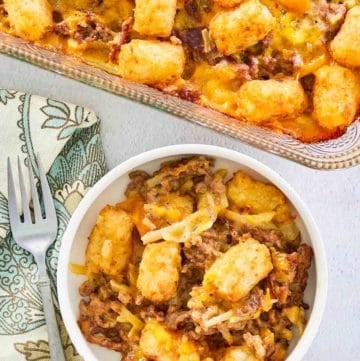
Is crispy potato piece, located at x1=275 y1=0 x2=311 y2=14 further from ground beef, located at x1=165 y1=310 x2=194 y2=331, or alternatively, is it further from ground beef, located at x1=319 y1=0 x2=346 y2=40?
ground beef, located at x1=165 y1=310 x2=194 y2=331

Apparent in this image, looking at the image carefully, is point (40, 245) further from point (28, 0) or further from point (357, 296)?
point (357, 296)

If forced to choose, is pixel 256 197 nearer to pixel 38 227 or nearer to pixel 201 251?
pixel 201 251

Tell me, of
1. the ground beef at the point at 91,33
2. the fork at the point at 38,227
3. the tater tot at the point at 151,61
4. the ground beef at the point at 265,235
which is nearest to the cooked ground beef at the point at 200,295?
the ground beef at the point at 265,235

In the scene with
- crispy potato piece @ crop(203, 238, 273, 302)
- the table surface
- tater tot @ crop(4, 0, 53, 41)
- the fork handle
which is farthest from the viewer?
the table surface

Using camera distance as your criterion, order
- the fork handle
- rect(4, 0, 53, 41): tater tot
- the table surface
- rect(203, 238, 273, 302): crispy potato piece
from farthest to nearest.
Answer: the table surface → the fork handle → rect(4, 0, 53, 41): tater tot → rect(203, 238, 273, 302): crispy potato piece

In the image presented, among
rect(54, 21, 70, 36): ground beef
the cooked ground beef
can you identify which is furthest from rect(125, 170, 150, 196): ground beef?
rect(54, 21, 70, 36): ground beef

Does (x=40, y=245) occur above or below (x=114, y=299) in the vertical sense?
above

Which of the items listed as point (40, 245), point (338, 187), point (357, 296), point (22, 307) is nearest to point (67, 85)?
point (40, 245)
